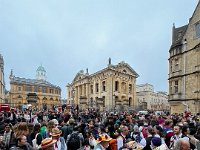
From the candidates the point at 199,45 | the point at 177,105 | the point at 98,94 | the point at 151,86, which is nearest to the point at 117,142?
the point at 199,45

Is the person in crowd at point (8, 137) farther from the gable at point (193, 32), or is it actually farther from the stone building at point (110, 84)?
the stone building at point (110, 84)

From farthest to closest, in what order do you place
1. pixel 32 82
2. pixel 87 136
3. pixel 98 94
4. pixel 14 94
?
pixel 32 82 < pixel 14 94 < pixel 98 94 < pixel 87 136

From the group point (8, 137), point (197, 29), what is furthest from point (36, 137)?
point (197, 29)

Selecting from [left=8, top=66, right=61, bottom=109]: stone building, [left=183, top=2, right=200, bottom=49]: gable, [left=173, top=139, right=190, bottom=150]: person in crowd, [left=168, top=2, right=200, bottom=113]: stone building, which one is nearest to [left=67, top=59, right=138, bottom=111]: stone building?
[left=8, top=66, right=61, bottom=109]: stone building

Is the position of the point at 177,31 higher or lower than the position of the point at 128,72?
higher

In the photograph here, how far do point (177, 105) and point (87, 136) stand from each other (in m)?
28.9

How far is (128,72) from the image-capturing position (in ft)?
244

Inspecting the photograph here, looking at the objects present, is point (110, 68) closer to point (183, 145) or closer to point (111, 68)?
point (111, 68)

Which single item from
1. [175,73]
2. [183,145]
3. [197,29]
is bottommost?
[183,145]

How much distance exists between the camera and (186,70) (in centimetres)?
3522

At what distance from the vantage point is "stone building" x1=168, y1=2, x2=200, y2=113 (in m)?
33.0

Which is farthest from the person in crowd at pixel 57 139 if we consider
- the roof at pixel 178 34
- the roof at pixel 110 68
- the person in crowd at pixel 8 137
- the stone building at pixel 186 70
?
the roof at pixel 110 68

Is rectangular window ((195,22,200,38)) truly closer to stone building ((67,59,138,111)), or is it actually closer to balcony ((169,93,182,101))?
balcony ((169,93,182,101))

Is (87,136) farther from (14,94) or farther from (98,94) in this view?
(14,94)
